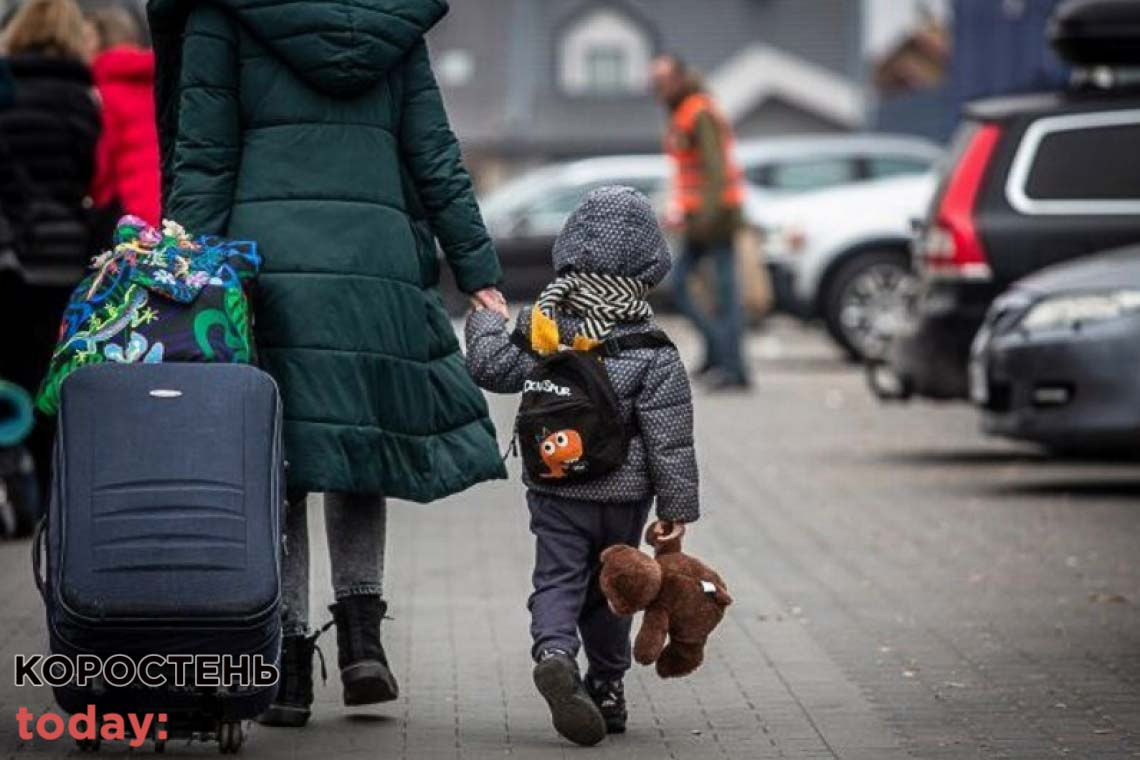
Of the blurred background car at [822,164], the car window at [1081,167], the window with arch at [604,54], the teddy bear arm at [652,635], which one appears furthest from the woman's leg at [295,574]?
the window with arch at [604,54]

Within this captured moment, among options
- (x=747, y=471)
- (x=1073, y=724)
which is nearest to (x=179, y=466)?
(x=1073, y=724)

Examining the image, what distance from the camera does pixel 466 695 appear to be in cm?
774

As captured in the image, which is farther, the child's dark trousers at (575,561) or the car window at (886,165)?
the car window at (886,165)

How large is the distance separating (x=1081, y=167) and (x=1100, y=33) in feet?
2.57

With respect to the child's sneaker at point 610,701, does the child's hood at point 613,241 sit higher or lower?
higher

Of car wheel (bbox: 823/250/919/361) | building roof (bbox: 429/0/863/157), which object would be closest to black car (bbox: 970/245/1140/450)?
car wheel (bbox: 823/250/919/361)

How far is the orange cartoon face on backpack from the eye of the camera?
6871 mm

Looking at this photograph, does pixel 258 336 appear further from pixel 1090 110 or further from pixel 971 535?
pixel 1090 110

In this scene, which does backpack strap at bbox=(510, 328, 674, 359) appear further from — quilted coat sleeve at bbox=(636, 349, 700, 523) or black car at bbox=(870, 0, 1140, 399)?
black car at bbox=(870, 0, 1140, 399)

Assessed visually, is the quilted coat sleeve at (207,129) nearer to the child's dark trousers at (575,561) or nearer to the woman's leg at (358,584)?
the woman's leg at (358,584)

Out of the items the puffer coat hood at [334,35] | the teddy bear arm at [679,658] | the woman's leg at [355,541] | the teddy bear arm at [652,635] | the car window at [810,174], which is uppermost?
the puffer coat hood at [334,35]

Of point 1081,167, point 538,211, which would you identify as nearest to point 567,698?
point 1081,167

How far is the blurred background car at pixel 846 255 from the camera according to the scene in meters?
23.5

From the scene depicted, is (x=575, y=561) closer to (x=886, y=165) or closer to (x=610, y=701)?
(x=610, y=701)
